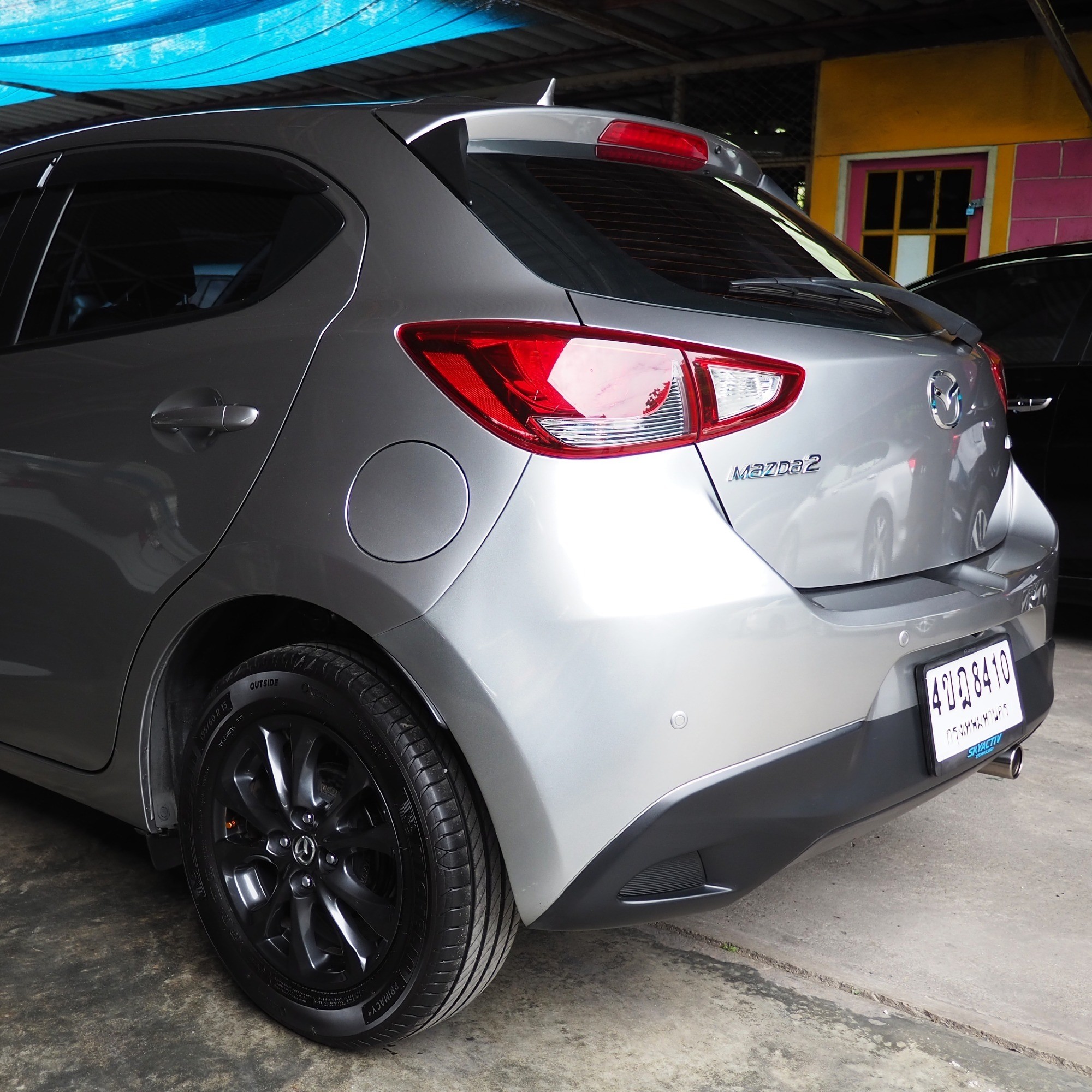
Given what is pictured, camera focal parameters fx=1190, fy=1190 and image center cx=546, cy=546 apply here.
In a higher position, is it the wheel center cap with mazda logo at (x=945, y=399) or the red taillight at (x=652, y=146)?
the red taillight at (x=652, y=146)

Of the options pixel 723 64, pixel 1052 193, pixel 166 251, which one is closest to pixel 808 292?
pixel 166 251

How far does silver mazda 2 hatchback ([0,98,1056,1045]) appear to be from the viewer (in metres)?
1.52

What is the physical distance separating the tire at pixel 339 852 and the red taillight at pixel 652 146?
2.97 feet

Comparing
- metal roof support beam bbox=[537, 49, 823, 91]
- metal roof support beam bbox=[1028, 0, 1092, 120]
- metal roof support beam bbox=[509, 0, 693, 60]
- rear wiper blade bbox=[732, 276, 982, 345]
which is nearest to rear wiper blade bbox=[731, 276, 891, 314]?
rear wiper blade bbox=[732, 276, 982, 345]

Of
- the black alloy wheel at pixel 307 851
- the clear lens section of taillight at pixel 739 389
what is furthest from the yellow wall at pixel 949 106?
the black alloy wheel at pixel 307 851

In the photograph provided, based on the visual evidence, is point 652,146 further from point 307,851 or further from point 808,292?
point 307,851

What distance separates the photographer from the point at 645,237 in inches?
69.2

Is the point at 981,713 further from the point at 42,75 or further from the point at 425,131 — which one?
the point at 42,75

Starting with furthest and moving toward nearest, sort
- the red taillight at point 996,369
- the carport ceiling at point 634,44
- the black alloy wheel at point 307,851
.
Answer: the carport ceiling at point 634,44, the red taillight at point 996,369, the black alloy wheel at point 307,851

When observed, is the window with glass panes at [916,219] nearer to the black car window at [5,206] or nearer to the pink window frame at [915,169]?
the pink window frame at [915,169]

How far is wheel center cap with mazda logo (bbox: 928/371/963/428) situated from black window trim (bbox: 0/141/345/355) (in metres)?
0.93

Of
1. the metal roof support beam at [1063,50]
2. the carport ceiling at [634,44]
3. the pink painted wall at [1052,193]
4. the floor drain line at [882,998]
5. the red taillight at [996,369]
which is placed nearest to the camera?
the floor drain line at [882,998]

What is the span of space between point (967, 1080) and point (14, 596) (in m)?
1.76

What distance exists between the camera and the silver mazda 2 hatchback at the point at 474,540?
1.52 metres
